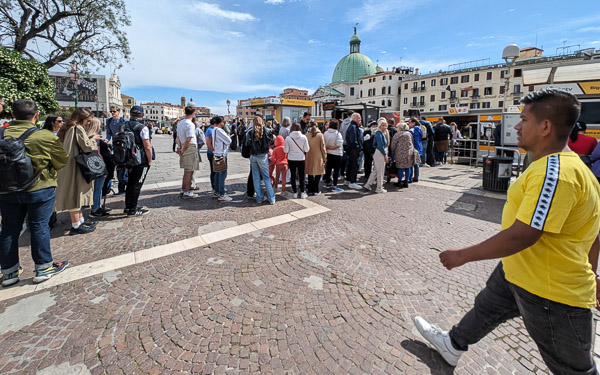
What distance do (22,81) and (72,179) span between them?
9.67 meters

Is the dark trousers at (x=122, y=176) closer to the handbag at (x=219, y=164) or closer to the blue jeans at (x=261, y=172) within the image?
the handbag at (x=219, y=164)

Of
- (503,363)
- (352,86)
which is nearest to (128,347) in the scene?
(503,363)

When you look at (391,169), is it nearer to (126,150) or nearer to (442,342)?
(126,150)

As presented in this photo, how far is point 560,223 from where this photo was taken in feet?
4.09

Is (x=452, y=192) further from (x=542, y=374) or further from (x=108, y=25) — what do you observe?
(x=108, y=25)

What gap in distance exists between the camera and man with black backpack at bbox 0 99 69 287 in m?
2.76

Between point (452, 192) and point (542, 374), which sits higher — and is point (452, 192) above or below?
above

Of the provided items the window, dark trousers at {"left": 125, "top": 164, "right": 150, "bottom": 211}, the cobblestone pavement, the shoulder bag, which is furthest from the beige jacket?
the window

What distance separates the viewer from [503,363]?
206 cm

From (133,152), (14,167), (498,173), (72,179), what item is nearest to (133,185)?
(133,152)

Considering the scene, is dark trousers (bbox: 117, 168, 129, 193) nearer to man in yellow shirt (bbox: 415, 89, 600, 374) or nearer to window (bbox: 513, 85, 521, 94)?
man in yellow shirt (bbox: 415, 89, 600, 374)

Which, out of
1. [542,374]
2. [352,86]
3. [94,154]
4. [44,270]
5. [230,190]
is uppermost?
[352,86]

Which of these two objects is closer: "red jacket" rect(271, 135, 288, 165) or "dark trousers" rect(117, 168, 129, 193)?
"dark trousers" rect(117, 168, 129, 193)

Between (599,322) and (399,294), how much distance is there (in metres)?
1.70
